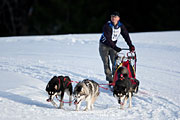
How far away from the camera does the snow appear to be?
5.58 metres

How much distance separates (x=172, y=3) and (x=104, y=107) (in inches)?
814

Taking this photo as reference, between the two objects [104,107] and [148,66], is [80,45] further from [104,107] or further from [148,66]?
[104,107]

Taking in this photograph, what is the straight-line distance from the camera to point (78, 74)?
8938 mm

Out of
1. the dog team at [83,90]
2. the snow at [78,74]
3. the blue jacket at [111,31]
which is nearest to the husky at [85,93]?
the dog team at [83,90]

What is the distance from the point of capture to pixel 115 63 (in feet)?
24.2

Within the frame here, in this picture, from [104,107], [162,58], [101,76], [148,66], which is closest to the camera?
[104,107]

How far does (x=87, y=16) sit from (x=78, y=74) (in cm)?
1828

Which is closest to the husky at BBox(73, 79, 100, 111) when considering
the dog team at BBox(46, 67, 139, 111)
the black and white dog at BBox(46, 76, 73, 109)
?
the dog team at BBox(46, 67, 139, 111)

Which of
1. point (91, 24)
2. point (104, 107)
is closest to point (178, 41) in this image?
point (104, 107)

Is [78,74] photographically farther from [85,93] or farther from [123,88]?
[85,93]

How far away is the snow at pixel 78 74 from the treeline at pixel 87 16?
32.7 feet

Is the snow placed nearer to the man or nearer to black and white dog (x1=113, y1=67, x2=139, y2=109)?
black and white dog (x1=113, y1=67, x2=139, y2=109)

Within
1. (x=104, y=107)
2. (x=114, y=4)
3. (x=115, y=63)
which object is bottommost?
(x=104, y=107)

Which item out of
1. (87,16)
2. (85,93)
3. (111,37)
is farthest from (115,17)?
(87,16)
